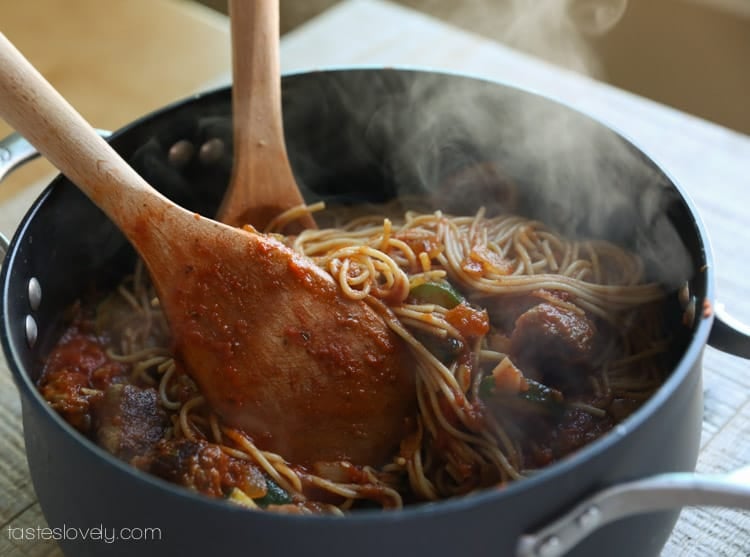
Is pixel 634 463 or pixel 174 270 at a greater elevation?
pixel 174 270

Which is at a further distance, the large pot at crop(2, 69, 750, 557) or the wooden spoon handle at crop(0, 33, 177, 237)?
the wooden spoon handle at crop(0, 33, 177, 237)

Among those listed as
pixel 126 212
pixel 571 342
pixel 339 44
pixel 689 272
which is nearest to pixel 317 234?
pixel 126 212

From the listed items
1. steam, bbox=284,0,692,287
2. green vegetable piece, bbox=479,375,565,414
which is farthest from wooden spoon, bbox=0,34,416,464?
steam, bbox=284,0,692,287

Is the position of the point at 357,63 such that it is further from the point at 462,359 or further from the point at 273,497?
the point at 273,497

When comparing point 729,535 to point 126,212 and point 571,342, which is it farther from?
point 126,212

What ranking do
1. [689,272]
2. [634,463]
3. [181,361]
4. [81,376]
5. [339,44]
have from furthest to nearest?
[339,44]
[81,376]
[181,361]
[689,272]
[634,463]

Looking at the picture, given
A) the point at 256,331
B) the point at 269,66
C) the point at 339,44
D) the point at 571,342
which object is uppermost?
the point at 339,44

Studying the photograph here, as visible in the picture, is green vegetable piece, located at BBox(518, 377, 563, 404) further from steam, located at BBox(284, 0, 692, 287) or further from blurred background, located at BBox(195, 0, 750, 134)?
blurred background, located at BBox(195, 0, 750, 134)
